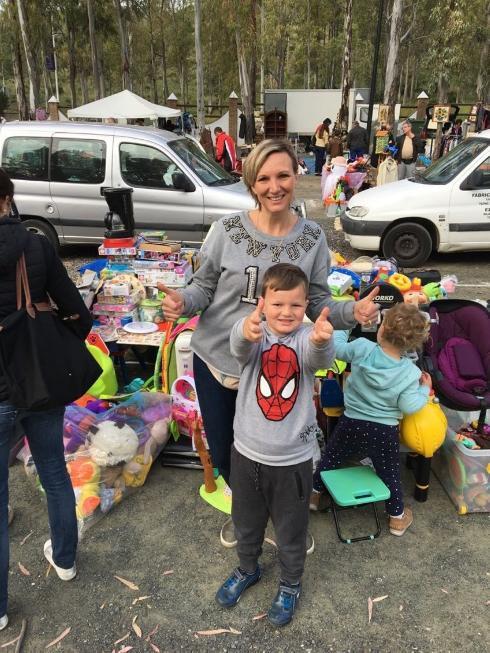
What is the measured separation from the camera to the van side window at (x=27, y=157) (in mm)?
7262

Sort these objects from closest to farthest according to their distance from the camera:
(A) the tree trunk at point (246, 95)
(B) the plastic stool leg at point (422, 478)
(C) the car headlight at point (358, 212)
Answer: (B) the plastic stool leg at point (422, 478)
(C) the car headlight at point (358, 212)
(A) the tree trunk at point (246, 95)

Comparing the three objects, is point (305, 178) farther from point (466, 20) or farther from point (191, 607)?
point (191, 607)

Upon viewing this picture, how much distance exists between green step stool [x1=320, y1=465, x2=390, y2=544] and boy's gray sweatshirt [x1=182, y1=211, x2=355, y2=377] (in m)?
1.02

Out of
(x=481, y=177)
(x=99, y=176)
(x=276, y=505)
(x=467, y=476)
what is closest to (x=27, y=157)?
(x=99, y=176)

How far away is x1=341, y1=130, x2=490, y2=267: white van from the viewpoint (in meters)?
6.95

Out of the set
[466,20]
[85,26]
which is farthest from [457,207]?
[85,26]

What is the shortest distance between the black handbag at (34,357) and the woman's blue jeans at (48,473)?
0.31 ft

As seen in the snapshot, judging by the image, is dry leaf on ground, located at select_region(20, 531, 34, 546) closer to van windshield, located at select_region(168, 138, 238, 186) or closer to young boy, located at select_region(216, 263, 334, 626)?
young boy, located at select_region(216, 263, 334, 626)

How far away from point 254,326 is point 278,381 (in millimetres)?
329

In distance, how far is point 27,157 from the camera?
23.9 feet

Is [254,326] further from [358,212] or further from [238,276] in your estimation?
[358,212]

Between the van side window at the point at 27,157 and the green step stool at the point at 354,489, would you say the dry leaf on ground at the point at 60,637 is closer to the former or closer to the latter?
the green step stool at the point at 354,489

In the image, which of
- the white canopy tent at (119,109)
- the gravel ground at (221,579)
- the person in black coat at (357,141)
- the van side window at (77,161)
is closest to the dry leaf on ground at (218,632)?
the gravel ground at (221,579)

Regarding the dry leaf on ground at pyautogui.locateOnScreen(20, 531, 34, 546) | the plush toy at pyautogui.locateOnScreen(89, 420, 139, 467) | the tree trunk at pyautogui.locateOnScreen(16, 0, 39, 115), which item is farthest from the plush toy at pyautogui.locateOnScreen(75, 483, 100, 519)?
the tree trunk at pyautogui.locateOnScreen(16, 0, 39, 115)
